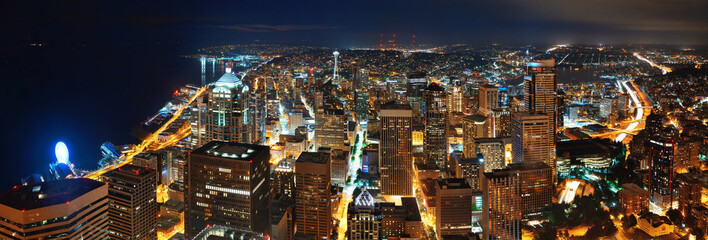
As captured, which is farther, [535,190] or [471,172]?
[471,172]

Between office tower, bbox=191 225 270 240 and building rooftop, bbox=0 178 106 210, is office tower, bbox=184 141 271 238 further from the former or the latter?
building rooftop, bbox=0 178 106 210

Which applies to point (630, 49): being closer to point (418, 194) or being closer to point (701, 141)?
point (701, 141)

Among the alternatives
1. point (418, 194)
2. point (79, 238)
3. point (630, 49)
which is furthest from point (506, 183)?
point (630, 49)

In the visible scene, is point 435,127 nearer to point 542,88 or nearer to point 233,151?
point 542,88

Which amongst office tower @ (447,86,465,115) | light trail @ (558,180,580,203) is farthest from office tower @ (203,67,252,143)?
office tower @ (447,86,465,115)

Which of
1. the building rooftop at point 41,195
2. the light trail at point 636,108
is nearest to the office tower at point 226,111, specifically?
the building rooftop at point 41,195

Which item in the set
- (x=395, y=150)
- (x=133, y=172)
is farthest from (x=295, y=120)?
(x=133, y=172)
